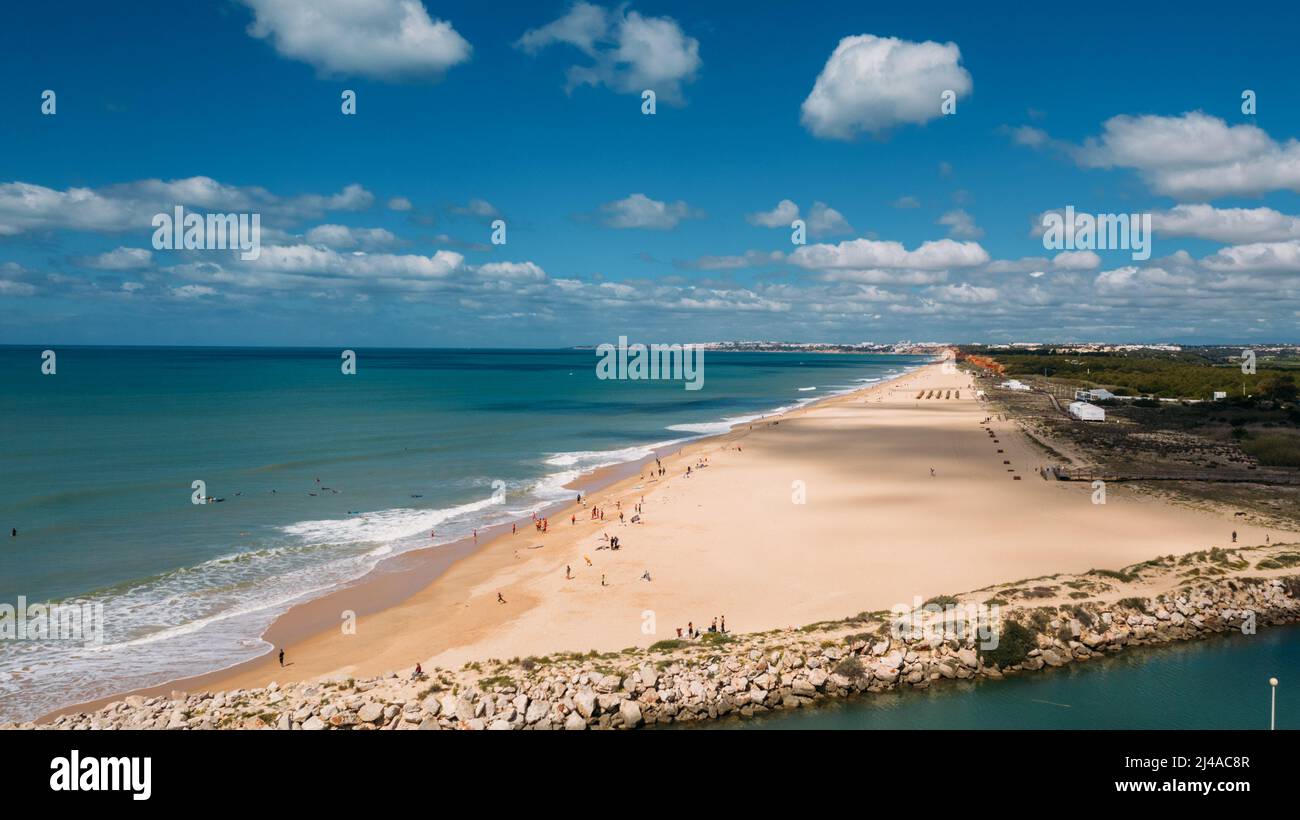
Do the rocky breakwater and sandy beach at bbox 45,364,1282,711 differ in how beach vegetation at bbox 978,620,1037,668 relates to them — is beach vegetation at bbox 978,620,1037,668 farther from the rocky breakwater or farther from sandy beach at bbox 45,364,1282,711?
sandy beach at bbox 45,364,1282,711

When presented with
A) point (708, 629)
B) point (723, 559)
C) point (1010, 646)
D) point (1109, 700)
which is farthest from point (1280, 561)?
point (708, 629)

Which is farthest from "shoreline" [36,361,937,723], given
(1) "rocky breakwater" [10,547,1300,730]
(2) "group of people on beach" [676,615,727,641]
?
(2) "group of people on beach" [676,615,727,641]

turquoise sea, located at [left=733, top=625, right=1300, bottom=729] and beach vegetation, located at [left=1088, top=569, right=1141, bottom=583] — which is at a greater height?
beach vegetation, located at [left=1088, top=569, right=1141, bottom=583]

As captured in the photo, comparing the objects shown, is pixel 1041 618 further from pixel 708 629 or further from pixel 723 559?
pixel 723 559

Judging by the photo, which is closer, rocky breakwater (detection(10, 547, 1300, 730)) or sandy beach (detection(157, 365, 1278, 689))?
rocky breakwater (detection(10, 547, 1300, 730))
